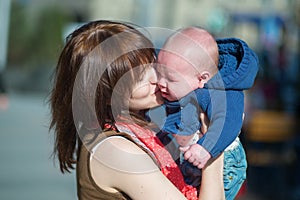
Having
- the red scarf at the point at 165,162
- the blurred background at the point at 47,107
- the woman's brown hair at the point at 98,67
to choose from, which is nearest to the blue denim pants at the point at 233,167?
the red scarf at the point at 165,162

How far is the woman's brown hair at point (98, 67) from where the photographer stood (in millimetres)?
1864

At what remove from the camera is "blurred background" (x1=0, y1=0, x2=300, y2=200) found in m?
8.38

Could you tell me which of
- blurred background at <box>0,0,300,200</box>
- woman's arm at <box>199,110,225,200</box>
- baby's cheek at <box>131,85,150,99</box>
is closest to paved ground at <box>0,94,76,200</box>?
blurred background at <box>0,0,300,200</box>

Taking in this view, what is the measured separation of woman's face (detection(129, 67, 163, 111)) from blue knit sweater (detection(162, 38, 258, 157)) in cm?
4

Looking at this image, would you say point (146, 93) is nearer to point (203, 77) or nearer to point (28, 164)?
point (203, 77)

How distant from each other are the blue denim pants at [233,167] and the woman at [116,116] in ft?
0.26

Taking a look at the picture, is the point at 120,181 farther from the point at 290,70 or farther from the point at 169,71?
the point at 290,70

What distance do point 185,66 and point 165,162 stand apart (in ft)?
0.91

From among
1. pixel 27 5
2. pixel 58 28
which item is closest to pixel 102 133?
pixel 58 28

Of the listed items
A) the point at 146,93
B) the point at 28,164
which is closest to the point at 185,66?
the point at 146,93

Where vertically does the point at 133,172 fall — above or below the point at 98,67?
below

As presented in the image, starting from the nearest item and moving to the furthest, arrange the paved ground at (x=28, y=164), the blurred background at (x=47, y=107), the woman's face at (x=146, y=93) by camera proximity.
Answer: the woman's face at (x=146, y=93) < the paved ground at (x=28, y=164) < the blurred background at (x=47, y=107)

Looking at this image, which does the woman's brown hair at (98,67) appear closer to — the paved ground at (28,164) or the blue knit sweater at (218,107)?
the blue knit sweater at (218,107)

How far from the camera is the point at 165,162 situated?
192 centimetres
